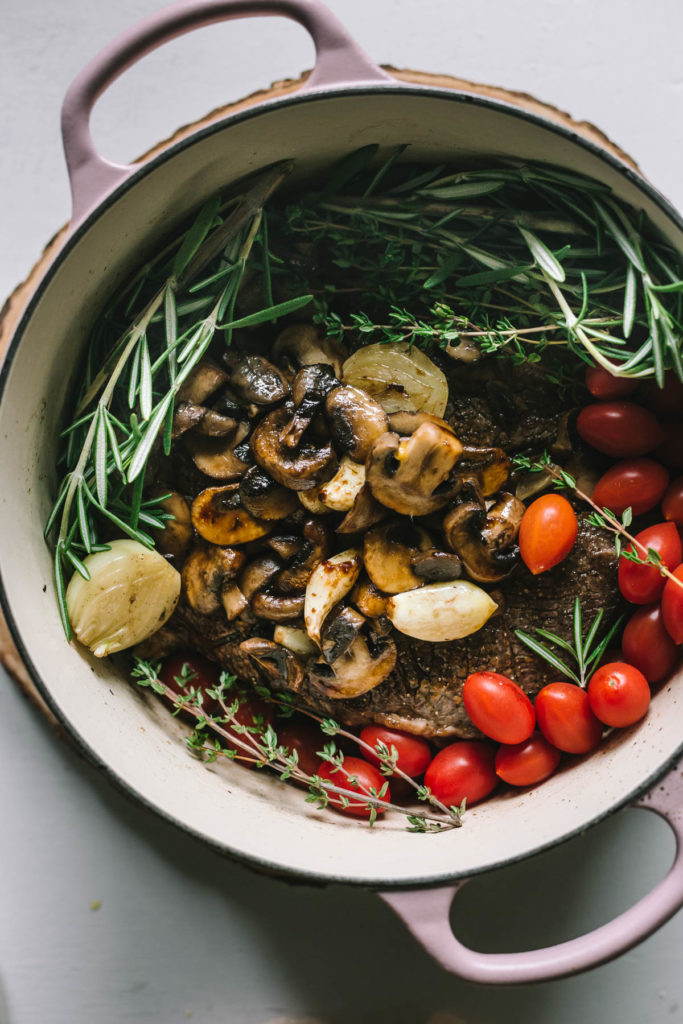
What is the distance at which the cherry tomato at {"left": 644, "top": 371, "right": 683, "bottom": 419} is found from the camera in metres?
1.13

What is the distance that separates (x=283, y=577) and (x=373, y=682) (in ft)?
0.67

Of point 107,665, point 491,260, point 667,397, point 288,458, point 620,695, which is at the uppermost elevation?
point 491,260

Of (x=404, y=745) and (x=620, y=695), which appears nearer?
(x=620, y=695)

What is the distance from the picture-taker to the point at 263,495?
115 centimetres

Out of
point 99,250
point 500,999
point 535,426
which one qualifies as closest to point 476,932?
Result: point 500,999

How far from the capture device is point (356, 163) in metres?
1.09

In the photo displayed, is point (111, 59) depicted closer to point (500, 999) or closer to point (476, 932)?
point (476, 932)

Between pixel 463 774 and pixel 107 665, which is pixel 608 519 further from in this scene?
pixel 107 665

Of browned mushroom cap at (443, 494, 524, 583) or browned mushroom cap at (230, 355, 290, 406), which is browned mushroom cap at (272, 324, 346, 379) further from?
browned mushroom cap at (443, 494, 524, 583)

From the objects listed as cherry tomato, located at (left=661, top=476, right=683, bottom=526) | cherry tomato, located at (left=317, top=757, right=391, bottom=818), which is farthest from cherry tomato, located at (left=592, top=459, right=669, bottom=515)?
cherry tomato, located at (left=317, top=757, right=391, bottom=818)

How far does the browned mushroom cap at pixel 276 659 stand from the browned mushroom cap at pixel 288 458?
0.77ft

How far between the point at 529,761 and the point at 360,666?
285 mm

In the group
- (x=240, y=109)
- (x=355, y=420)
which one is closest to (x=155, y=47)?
(x=240, y=109)

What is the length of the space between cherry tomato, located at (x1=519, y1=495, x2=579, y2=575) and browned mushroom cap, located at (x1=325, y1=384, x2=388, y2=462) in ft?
0.82
